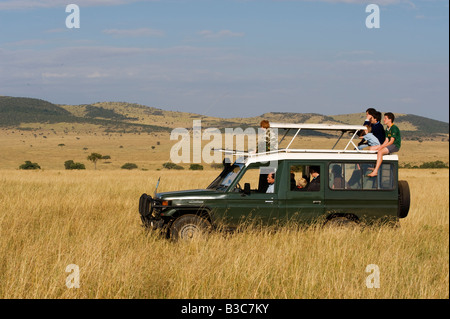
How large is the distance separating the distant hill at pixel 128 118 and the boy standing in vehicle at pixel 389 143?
100300mm

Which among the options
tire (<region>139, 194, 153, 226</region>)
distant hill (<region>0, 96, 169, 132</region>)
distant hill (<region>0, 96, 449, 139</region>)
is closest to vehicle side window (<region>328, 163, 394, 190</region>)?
tire (<region>139, 194, 153, 226</region>)

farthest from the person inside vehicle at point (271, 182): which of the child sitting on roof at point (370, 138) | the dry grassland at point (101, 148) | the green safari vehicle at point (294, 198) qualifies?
the dry grassland at point (101, 148)

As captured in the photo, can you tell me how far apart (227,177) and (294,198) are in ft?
4.66

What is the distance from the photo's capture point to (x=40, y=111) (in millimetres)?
144000

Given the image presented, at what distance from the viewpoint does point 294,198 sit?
1014cm

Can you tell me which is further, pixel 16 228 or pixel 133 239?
pixel 16 228

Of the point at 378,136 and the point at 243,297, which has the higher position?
the point at 378,136

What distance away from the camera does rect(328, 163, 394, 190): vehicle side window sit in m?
10.3

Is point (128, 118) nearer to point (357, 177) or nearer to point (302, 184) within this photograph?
point (302, 184)

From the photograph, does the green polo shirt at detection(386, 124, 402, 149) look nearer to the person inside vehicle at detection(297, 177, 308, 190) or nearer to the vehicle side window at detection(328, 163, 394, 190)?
the vehicle side window at detection(328, 163, 394, 190)

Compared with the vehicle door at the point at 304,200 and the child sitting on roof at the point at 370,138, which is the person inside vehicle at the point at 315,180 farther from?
the child sitting on roof at the point at 370,138
